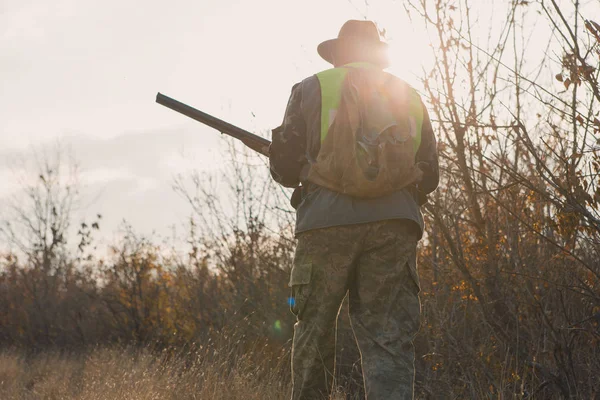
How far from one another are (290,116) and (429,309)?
235 centimetres

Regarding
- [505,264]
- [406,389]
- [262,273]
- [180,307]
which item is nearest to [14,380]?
[180,307]

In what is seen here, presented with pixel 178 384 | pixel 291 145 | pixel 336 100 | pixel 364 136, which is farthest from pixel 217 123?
pixel 178 384

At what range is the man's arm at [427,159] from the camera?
3.37 metres

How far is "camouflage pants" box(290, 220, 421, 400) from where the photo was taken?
3166 millimetres

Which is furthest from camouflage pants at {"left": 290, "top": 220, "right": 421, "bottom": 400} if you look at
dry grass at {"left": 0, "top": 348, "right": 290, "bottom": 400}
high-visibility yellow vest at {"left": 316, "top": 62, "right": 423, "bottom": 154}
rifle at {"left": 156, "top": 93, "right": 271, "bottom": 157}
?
dry grass at {"left": 0, "top": 348, "right": 290, "bottom": 400}

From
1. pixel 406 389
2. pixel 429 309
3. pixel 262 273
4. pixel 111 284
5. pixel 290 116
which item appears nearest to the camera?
pixel 406 389

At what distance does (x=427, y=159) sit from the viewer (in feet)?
11.1

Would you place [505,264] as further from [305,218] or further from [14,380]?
[14,380]

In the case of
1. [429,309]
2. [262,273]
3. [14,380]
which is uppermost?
[262,273]

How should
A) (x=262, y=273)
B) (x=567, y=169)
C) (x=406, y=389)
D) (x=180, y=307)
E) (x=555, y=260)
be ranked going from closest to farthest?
1. (x=406, y=389)
2. (x=567, y=169)
3. (x=555, y=260)
4. (x=262, y=273)
5. (x=180, y=307)

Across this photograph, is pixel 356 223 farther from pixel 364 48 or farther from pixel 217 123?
pixel 217 123

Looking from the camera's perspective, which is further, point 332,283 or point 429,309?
point 429,309

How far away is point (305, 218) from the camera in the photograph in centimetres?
323

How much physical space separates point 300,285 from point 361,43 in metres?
1.20
